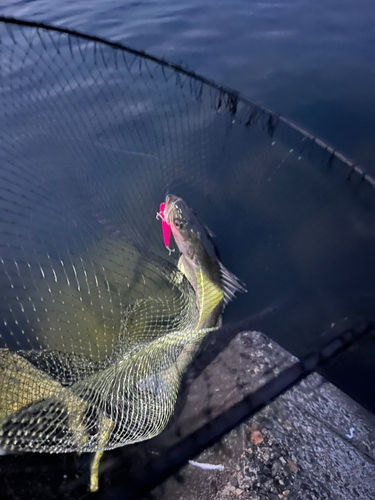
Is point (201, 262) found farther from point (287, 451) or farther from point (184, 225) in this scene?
point (287, 451)

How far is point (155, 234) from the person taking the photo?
4.98 metres

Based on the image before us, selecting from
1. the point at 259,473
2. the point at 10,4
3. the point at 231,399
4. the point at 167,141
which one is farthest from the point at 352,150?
the point at 10,4

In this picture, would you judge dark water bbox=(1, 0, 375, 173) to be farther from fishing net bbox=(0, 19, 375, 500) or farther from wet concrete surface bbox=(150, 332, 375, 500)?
wet concrete surface bbox=(150, 332, 375, 500)

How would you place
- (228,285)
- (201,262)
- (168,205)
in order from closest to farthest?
(228,285) < (201,262) < (168,205)

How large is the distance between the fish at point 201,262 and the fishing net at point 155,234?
0.24m

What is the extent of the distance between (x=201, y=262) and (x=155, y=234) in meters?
0.89

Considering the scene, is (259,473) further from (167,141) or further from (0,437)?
(167,141)

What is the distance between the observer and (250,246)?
16.4ft

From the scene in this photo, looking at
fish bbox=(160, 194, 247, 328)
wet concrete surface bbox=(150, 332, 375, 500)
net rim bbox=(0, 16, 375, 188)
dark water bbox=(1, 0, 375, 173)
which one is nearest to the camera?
wet concrete surface bbox=(150, 332, 375, 500)

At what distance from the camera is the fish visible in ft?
14.1

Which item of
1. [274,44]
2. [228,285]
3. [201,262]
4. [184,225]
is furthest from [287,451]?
[274,44]

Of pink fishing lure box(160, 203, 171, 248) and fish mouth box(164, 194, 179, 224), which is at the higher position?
fish mouth box(164, 194, 179, 224)

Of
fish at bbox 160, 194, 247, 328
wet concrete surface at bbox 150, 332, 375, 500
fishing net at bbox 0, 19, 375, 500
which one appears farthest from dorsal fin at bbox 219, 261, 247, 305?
wet concrete surface at bbox 150, 332, 375, 500

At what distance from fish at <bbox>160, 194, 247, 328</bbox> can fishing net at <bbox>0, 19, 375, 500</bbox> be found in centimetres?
24
